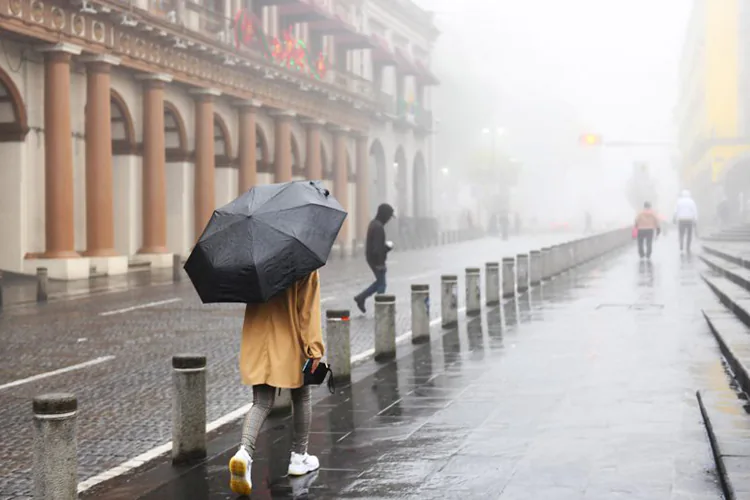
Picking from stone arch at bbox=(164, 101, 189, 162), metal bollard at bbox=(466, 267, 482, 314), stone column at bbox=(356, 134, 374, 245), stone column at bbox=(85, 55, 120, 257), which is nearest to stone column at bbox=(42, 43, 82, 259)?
stone column at bbox=(85, 55, 120, 257)

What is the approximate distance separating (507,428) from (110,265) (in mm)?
22218

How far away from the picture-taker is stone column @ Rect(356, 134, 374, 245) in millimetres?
51000

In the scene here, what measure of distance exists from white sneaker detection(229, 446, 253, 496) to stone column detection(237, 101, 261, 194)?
1281 inches

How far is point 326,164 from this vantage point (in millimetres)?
49281

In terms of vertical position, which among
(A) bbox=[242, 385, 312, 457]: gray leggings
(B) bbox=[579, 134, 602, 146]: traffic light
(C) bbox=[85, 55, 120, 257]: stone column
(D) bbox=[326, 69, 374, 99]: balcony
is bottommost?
(A) bbox=[242, 385, 312, 457]: gray leggings

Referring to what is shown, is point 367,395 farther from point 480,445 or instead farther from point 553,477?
point 553,477

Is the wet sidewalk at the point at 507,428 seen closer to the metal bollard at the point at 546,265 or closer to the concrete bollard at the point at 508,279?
the concrete bollard at the point at 508,279

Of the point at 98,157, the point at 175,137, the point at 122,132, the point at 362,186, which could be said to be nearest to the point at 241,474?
the point at 98,157

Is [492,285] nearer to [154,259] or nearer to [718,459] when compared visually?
[718,459]

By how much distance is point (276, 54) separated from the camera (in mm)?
40062

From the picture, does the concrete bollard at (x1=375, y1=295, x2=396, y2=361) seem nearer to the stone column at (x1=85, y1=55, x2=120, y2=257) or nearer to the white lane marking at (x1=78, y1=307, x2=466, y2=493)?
the white lane marking at (x1=78, y1=307, x2=466, y2=493)

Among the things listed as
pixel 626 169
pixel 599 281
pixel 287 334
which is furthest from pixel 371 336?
pixel 626 169

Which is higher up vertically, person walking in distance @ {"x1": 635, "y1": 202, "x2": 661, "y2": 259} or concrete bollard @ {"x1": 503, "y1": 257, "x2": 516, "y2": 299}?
person walking in distance @ {"x1": 635, "y1": 202, "x2": 661, "y2": 259}

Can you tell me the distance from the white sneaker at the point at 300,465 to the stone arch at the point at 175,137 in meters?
28.9
